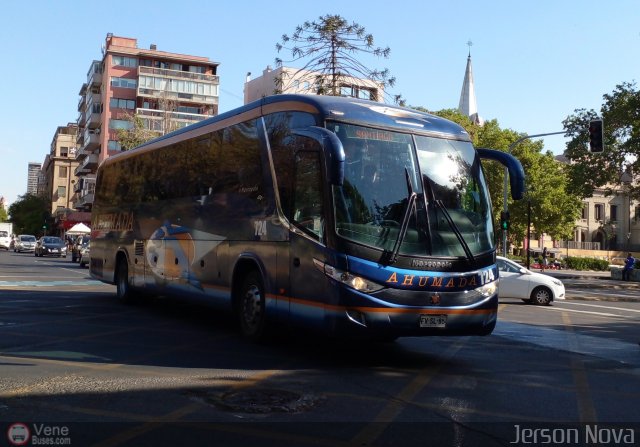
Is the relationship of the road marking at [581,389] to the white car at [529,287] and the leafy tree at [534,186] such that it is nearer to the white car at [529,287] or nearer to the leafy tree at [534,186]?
the white car at [529,287]

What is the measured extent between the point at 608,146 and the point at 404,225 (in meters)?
34.3

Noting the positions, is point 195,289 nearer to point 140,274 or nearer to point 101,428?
point 140,274

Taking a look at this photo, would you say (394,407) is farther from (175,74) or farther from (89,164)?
(89,164)

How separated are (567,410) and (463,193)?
3.12m

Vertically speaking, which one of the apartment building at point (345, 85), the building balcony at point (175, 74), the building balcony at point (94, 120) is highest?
the building balcony at point (175, 74)

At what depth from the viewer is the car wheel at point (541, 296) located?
1931 centimetres

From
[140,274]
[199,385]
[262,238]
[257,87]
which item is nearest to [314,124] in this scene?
[262,238]

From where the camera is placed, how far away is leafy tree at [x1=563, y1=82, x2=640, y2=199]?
3644 cm

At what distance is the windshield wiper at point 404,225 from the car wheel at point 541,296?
41.9 ft

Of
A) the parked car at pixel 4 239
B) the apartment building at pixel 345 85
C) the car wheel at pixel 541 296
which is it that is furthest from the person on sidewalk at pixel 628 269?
the parked car at pixel 4 239

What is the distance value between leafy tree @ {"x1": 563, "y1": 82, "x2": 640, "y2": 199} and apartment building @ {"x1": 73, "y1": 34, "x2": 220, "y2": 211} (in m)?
42.0

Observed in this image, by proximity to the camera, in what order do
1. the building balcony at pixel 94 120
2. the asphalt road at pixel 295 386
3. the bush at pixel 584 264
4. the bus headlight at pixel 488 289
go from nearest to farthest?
the asphalt road at pixel 295 386 → the bus headlight at pixel 488 289 → the bush at pixel 584 264 → the building balcony at pixel 94 120

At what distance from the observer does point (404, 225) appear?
25.2ft

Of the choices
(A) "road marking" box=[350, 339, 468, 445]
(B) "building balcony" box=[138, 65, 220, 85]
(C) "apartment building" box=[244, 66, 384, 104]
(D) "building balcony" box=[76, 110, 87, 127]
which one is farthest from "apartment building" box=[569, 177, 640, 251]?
(A) "road marking" box=[350, 339, 468, 445]
